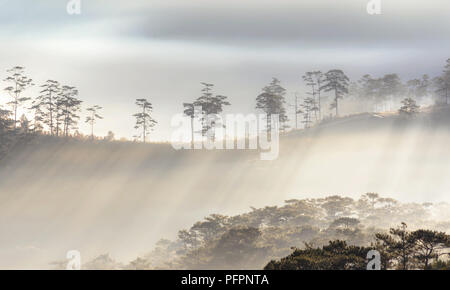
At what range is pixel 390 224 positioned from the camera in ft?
270

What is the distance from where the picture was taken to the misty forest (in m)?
85.6

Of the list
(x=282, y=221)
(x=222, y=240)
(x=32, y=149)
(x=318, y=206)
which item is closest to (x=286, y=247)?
(x=222, y=240)

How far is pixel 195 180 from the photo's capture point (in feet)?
384

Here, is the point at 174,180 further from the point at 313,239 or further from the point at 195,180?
the point at 313,239

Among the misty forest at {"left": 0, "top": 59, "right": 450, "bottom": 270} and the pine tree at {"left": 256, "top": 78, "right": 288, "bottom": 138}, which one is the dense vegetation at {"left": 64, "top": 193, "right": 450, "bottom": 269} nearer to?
the misty forest at {"left": 0, "top": 59, "right": 450, "bottom": 270}

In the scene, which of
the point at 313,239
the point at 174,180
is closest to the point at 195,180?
the point at 174,180

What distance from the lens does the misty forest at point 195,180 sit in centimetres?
8556

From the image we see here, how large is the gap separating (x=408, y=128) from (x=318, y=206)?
6174cm

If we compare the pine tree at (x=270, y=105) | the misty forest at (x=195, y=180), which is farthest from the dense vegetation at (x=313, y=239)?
the pine tree at (x=270, y=105)

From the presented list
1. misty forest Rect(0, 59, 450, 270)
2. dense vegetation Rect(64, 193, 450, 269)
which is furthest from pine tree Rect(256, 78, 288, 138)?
dense vegetation Rect(64, 193, 450, 269)

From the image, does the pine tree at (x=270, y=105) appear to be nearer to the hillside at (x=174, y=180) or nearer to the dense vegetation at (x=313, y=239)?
the hillside at (x=174, y=180)

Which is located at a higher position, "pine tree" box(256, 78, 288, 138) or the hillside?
"pine tree" box(256, 78, 288, 138)

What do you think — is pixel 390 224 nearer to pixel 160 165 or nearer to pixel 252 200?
pixel 252 200

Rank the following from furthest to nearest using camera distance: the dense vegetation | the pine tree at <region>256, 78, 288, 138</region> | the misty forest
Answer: the pine tree at <region>256, 78, 288, 138</region> < the misty forest < the dense vegetation
